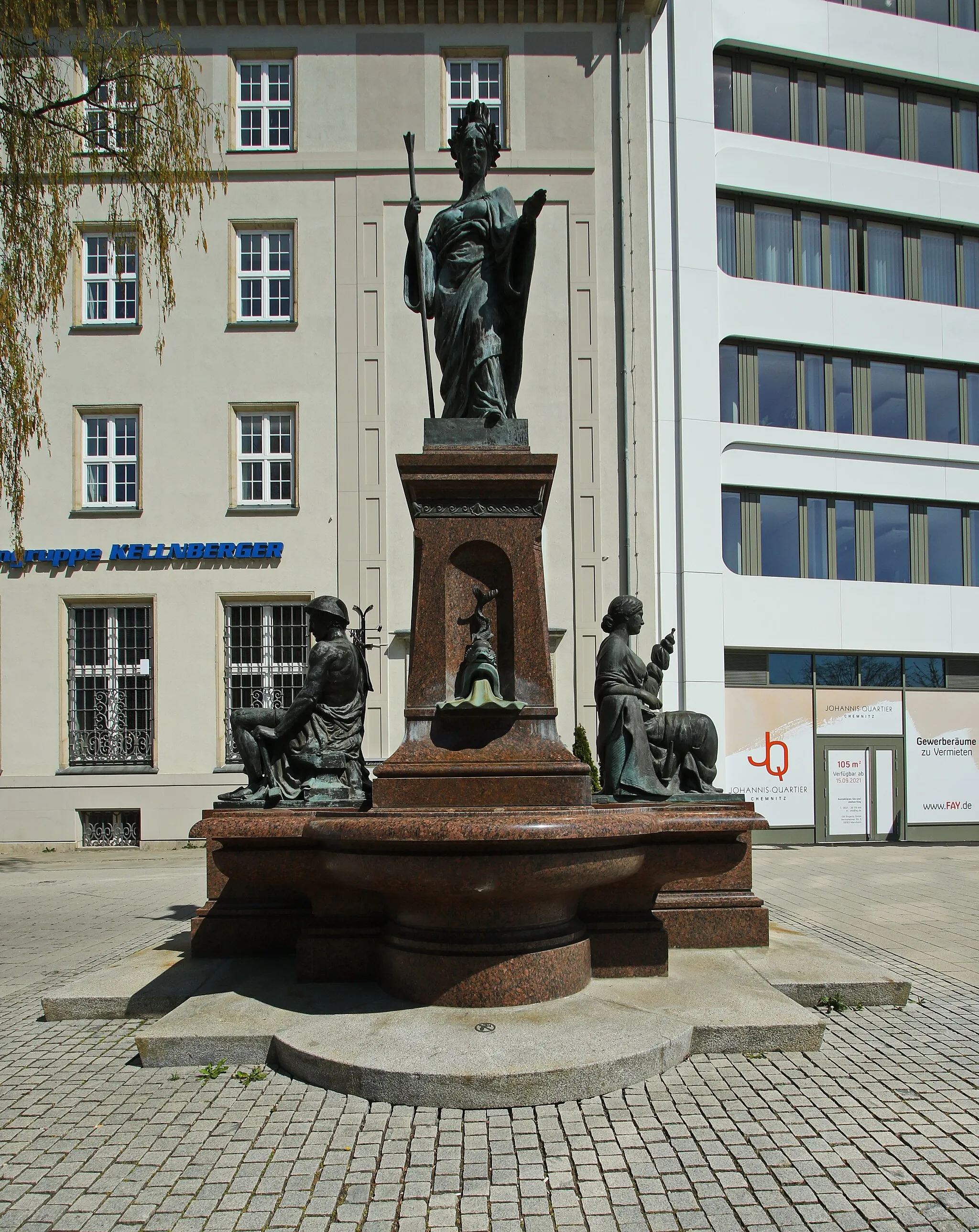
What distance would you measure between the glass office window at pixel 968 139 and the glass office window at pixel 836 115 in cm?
267

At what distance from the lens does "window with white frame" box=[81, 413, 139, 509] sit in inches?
699

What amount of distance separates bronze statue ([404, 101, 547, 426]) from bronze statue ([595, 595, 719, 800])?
1778 millimetres

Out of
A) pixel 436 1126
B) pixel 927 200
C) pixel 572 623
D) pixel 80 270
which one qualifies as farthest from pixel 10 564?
pixel 927 200

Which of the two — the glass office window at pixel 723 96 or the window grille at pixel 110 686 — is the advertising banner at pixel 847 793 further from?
the window grille at pixel 110 686

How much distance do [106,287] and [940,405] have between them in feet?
53.4

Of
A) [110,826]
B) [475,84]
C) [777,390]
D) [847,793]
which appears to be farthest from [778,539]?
[110,826]

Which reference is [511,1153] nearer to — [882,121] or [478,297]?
[478,297]

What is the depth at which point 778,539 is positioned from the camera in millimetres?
18234

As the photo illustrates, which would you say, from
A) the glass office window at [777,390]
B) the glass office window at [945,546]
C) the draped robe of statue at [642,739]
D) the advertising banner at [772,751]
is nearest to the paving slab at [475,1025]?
the draped robe of statue at [642,739]

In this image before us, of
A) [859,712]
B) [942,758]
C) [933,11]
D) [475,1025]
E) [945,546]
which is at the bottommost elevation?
[942,758]

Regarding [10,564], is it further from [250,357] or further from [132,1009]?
[132,1009]

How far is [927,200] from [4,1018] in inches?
822

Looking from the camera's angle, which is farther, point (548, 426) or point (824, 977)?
point (548, 426)

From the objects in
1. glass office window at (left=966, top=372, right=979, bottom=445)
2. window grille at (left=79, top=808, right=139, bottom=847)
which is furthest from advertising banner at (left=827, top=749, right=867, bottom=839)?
window grille at (left=79, top=808, right=139, bottom=847)
